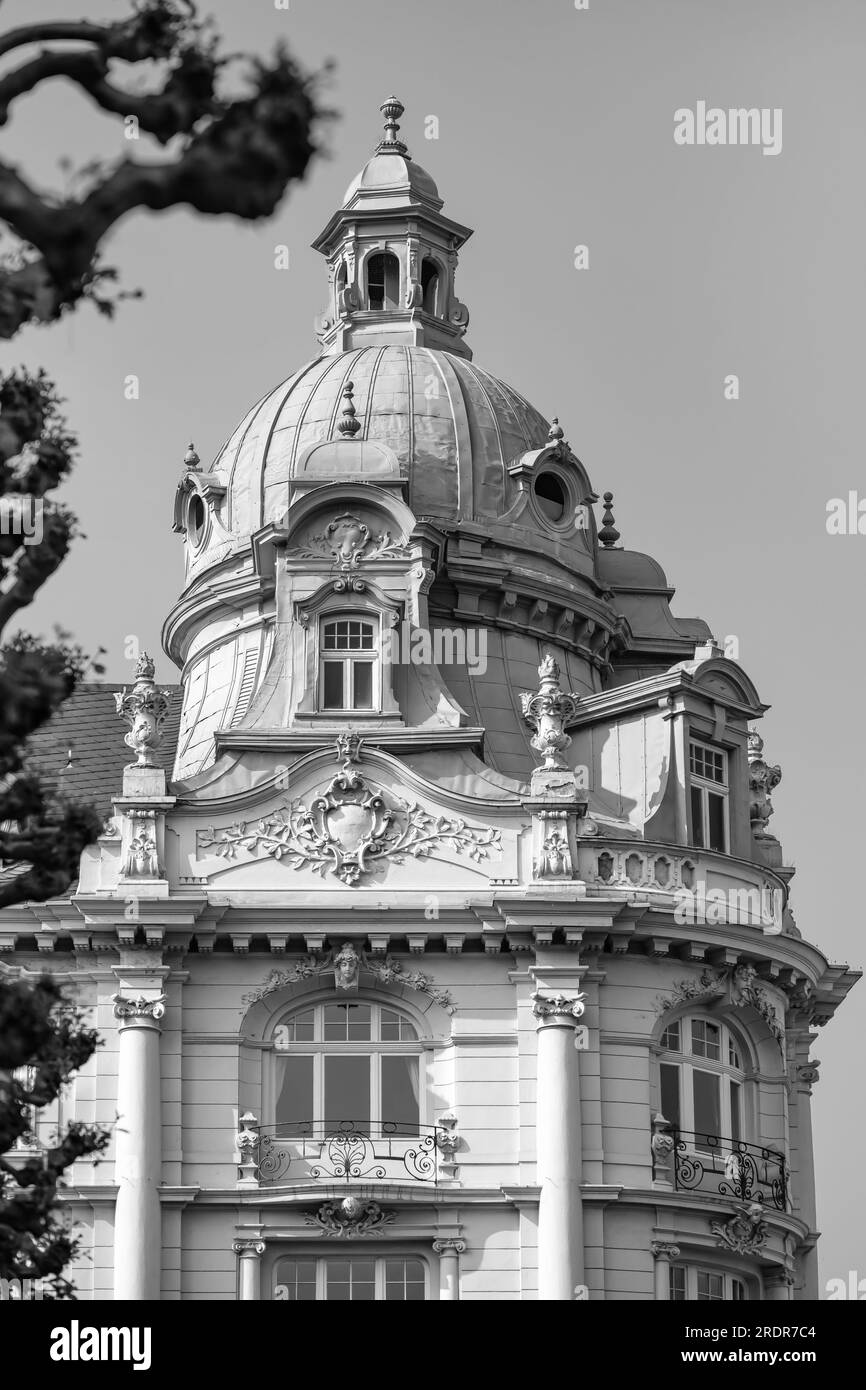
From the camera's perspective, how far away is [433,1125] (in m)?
48.9

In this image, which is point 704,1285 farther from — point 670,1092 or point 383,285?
point 383,285

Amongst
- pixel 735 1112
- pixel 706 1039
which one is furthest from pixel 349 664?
pixel 735 1112

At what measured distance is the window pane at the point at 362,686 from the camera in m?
52.2

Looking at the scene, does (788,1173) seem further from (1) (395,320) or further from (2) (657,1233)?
(1) (395,320)

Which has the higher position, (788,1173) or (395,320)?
(395,320)

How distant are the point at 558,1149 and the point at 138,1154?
660 centimetres

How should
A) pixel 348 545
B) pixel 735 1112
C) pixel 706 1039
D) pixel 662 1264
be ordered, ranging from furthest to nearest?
pixel 348 545, pixel 735 1112, pixel 706 1039, pixel 662 1264

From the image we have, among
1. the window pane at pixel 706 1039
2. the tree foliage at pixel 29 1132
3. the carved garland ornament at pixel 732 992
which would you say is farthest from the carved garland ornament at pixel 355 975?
the tree foliage at pixel 29 1132

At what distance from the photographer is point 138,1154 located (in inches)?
1887

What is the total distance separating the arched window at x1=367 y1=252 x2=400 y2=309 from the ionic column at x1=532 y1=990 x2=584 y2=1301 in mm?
17237

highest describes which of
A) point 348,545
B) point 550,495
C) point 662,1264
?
point 550,495

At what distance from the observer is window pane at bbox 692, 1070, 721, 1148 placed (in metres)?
50.3
